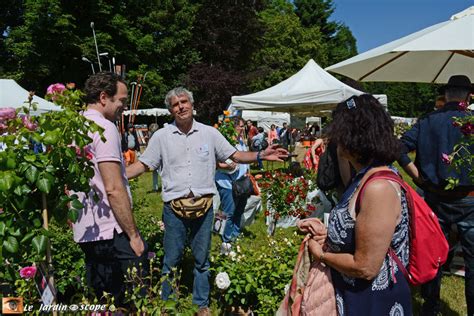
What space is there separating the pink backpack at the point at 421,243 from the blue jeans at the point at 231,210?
3841mm

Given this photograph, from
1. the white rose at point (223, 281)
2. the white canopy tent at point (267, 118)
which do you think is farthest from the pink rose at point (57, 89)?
the white canopy tent at point (267, 118)

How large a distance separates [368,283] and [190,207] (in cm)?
170

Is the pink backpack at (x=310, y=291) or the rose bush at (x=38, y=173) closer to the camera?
the rose bush at (x=38, y=173)

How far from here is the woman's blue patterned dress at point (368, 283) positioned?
1.71m

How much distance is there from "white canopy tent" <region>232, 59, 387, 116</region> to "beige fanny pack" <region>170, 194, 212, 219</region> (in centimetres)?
632

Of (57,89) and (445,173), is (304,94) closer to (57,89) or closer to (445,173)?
(445,173)

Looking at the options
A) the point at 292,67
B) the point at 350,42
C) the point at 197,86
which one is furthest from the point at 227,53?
the point at 350,42

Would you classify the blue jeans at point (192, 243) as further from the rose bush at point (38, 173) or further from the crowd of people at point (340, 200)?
the rose bush at point (38, 173)

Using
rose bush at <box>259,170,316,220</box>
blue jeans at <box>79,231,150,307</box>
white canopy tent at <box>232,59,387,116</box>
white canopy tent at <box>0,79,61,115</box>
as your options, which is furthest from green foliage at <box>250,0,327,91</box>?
blue jeans at <box>79,231,150,307</box>

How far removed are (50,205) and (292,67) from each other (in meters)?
37.5

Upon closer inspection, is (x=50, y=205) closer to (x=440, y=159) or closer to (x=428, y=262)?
(x=428, y=262)

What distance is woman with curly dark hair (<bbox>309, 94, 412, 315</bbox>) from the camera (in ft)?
5.32

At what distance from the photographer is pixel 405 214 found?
A: 1748 mm

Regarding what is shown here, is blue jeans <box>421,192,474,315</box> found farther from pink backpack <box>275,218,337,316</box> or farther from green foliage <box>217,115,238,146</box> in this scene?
green foliage <box>217,115,238,146</box>
